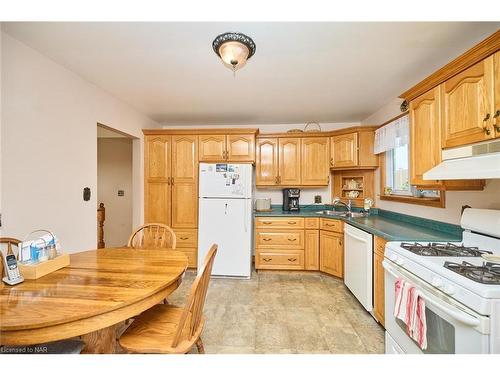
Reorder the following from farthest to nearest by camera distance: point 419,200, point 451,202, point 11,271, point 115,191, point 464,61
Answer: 1. point 115,191
2. point 419,200
3. point 451,202
4. point 464,61
5. point 11,271

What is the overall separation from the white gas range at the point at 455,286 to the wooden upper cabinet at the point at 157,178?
2931 mm

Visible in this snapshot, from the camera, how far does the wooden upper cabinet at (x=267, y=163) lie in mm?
3506

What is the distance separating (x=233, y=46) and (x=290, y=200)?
103 inches

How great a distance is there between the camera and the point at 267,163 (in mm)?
3520

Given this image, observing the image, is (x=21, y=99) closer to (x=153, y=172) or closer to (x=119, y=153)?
(x=153, y=172)

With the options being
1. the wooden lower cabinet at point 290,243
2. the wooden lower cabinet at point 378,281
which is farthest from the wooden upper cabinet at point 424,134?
the wooden lower cabinet at point 290,243

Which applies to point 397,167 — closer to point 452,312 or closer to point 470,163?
point 470,163

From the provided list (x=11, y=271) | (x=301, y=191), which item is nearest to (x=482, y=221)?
(x=301, y=191)

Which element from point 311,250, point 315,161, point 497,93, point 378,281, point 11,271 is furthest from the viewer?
point 315,161

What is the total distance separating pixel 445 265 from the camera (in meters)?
1.16

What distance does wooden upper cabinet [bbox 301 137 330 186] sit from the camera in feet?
11.2

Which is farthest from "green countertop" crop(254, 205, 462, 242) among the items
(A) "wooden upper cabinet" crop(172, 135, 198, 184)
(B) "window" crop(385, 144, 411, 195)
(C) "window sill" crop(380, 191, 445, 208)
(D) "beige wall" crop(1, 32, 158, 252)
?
(D) "beige wall" crop(1, 32, 158, 252)

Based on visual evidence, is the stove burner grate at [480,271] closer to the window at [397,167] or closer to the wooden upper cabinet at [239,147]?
the window at [397,167]
